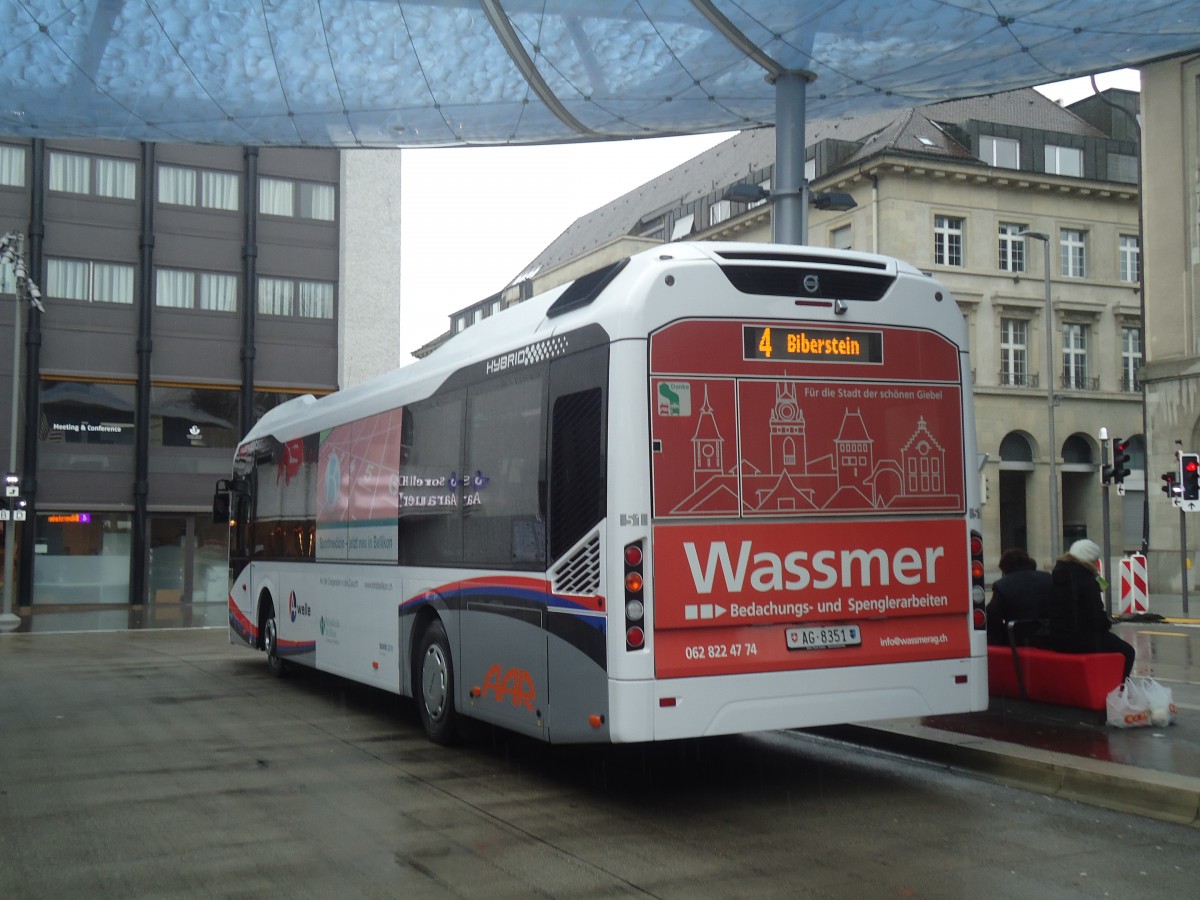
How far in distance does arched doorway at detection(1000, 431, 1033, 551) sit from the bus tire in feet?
129

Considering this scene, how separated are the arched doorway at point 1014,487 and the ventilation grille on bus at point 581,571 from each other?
147 ft

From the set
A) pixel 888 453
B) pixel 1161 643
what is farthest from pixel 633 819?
pixel 1161 643

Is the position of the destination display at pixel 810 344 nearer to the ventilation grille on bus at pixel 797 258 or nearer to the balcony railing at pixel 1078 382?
the ventilation grille on bus at pixel 797 258

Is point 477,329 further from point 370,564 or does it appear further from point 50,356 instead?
point 50,356

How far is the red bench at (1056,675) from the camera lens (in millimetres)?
10297

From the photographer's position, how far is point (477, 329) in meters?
10.1

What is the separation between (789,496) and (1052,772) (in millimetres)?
2398

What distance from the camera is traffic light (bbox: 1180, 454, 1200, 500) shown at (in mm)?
27109

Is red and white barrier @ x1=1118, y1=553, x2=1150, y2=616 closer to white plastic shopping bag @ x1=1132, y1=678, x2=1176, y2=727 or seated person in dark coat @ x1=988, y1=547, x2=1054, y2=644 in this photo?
seated person in dark coat @ x1=988, y1=547, x2=1054, y2=644

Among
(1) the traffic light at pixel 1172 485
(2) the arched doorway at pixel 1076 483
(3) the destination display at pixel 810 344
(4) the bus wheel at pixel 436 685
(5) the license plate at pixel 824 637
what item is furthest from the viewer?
(2) the arched doorway at pixel 1076 483

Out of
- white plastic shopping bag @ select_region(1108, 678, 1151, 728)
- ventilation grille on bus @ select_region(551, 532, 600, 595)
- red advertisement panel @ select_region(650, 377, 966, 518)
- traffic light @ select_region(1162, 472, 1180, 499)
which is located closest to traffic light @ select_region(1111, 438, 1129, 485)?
traffic light @ select_region(1162, 472, 1180, 499)

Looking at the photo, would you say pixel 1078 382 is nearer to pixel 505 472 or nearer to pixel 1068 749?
pixel 1068 749

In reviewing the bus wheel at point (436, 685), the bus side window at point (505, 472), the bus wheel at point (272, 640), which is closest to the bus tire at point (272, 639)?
the bus wheel at point (272, 640)

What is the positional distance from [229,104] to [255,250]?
23345 millimetres
